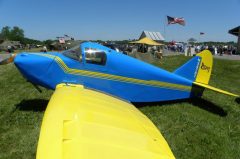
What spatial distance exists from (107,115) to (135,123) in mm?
455

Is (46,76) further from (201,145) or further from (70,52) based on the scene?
(201,145)

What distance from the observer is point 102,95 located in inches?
244

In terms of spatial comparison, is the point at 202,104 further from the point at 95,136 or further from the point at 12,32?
the point at 12,32

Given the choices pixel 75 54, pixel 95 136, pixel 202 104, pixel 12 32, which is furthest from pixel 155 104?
pixel 12 32

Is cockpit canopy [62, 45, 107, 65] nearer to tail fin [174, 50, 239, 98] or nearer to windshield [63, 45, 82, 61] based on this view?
windshield [63, 45, 82, 61]

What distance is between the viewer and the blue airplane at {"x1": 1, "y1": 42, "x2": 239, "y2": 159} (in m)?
2.86

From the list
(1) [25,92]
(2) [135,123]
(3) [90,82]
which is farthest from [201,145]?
(1) [25,92]

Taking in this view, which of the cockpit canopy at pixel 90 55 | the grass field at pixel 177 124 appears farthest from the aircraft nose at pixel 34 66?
the grass field at pixel 177 124

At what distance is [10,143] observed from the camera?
5512 millimetres

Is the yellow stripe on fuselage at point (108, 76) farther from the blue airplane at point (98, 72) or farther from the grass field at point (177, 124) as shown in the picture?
the grass field at point (177, 124)

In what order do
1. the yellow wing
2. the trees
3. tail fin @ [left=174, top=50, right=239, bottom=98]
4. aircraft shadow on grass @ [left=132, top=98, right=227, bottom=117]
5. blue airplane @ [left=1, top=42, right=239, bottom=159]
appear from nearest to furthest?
the yellow wing, blue airplane @ [left=1, top=42, right=239, bottom=159], aircraft shadow on grass @ [left=132, top=98, right=227, bottom=117], tail fin @ [left=174, top=50, right=239, bottom=98], the trees

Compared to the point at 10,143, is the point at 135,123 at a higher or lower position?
higher

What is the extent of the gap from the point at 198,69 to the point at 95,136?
6.28 m

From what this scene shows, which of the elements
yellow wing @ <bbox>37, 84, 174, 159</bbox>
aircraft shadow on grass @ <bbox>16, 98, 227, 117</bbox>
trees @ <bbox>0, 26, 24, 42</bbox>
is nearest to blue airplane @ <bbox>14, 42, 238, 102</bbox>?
aircraft shadow on grass @ <bbox>16, 98, 227, 117</bbox>
